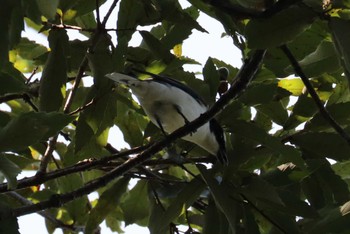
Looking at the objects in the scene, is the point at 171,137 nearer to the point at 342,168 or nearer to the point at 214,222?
the point at 214,222

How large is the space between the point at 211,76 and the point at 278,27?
917mm

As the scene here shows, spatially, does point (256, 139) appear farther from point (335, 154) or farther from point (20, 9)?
point (20, 9)

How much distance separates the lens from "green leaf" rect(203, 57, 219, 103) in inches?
90.6

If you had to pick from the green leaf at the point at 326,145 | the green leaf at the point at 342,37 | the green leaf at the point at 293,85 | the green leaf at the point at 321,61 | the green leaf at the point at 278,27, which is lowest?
the green leaf at the point at 342,37

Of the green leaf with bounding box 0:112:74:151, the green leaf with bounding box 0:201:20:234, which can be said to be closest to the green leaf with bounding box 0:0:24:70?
the green leaf with bounding box 0:112:74:151

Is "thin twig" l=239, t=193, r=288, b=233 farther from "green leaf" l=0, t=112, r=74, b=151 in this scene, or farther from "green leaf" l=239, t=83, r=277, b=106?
"green leaf" l=0, t=112, r=74, b=151

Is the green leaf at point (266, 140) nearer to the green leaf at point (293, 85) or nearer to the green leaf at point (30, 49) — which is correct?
the green leaf at point (293, 85)

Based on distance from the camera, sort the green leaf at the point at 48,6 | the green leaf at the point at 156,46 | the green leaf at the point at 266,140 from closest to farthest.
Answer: the green leaf at the point at 48,6, the green leaf at the point at 266,140, the green leaf at the point at 156,46

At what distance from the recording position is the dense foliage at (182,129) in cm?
176

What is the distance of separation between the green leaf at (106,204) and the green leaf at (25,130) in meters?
0.91

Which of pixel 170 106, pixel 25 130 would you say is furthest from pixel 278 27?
pixel 170 106

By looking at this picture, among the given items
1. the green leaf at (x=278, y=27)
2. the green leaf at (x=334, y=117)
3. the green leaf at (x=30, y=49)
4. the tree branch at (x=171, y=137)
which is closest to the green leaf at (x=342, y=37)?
the green leaf at (x=278, y=27)

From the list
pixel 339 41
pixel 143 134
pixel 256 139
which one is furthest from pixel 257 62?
pixel 143 134

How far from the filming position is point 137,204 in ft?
8.73
